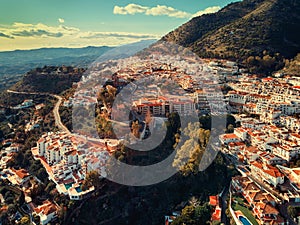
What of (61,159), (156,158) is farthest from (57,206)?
(156,158)

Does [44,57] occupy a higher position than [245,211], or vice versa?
[245,211]

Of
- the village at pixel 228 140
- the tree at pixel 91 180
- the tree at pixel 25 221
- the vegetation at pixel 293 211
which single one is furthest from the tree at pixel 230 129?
the tree at pixel 25 221

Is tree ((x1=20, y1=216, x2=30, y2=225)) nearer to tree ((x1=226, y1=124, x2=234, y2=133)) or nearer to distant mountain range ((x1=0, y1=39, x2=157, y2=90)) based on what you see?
tree ((x1=226, y1=124, x2=234, y2=133))

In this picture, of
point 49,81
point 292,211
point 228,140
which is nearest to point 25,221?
point 228,140

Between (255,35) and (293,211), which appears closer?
(293,211)

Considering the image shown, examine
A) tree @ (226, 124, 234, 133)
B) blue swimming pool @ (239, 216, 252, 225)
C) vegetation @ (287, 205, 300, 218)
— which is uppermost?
tree @ (226, 124, 234, 133)

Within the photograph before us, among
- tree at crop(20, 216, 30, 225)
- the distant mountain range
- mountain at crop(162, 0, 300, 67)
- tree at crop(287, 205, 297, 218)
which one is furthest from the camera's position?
the distant mountain range

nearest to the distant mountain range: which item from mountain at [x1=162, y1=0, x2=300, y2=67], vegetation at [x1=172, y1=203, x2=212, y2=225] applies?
mountain at [x1=162, y1=0, x2=300, y2=67]

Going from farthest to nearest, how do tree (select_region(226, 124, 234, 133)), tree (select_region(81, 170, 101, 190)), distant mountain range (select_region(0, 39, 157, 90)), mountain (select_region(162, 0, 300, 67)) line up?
distant mountain range (select_region(0, 39, 157, 90)) → mountain (select_region(162, 0, 300, 67)) → tree (select_region(226, 124, 234, 133)) → tree (select_region(81, 170, 101, 190))

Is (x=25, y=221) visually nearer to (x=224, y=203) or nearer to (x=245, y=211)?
(x=224, y=203)

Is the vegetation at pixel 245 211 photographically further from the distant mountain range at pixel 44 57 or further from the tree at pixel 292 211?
the distant mountain range at pixel 44 57
